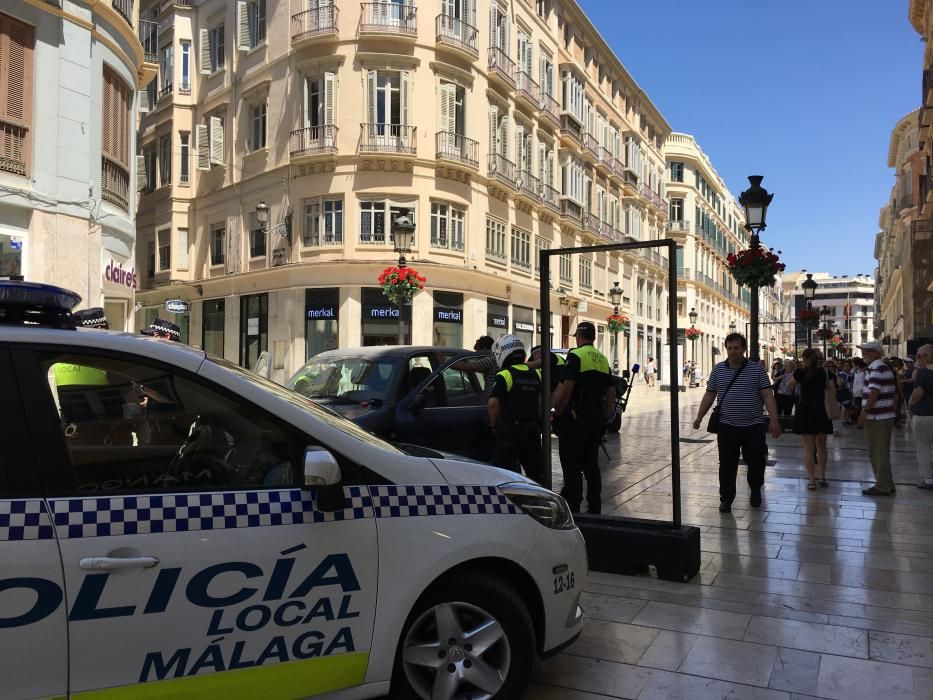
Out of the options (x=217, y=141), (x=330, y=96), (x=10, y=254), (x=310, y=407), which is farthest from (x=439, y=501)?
(x=217, y=141)

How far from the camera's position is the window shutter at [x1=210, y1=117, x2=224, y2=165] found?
34031 millimetres

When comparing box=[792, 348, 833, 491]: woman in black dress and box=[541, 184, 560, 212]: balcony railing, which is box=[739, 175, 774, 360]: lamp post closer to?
box=[792, 348, 833, 491]: woman in black dress

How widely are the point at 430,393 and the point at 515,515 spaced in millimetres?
5630

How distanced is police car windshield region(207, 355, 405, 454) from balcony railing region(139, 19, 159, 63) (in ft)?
128

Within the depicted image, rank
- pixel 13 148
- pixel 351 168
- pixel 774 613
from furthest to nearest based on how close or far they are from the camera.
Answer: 1. pixel 351 168
2. pixel 13 148
3. pixel 774 613

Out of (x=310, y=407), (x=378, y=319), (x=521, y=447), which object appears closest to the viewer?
(x=310, y=407)

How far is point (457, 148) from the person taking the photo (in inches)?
1205

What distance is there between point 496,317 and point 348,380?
24.6 meters

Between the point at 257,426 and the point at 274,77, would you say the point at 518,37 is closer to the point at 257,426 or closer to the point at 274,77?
the point at 274,77

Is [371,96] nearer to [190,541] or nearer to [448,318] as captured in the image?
[448,318]

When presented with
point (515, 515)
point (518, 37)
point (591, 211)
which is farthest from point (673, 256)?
point (591, 211)

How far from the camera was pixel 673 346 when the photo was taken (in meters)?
5.46

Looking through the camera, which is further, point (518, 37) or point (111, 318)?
point (518, 37)

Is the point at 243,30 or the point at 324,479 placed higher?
the point at 243,30
